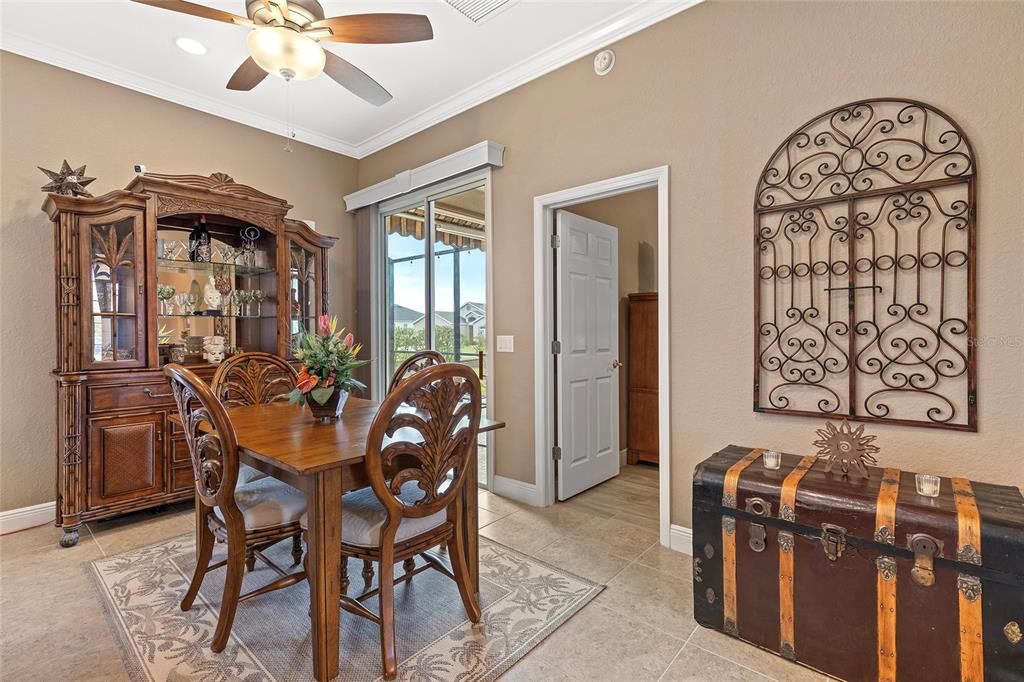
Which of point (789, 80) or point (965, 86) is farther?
point (789, 80)

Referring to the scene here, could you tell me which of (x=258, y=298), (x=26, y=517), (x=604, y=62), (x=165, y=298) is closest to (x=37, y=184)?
(x=165, y=298)

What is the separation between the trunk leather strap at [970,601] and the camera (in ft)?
4.61

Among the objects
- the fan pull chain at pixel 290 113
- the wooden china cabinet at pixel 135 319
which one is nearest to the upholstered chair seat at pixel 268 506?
the wooden china cabinet at pixel 135 319

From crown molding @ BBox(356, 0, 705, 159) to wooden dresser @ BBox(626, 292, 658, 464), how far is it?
1979 millimetres

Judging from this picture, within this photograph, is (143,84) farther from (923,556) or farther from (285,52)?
(923,556)

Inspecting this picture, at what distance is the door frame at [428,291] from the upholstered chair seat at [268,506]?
1.70m

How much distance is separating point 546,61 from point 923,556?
313 cm

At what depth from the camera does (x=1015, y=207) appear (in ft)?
5.80

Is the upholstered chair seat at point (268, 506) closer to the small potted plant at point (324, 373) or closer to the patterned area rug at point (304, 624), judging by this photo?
the small potted plant at point (324, 373)

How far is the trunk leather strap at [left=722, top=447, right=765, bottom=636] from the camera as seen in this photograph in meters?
1.83

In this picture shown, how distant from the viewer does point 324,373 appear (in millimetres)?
2041

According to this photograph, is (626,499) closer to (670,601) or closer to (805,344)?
(670,601)

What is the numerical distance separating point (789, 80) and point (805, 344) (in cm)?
122

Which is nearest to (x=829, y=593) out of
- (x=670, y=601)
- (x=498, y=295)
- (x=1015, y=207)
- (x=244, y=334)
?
(x=670, y=601)
